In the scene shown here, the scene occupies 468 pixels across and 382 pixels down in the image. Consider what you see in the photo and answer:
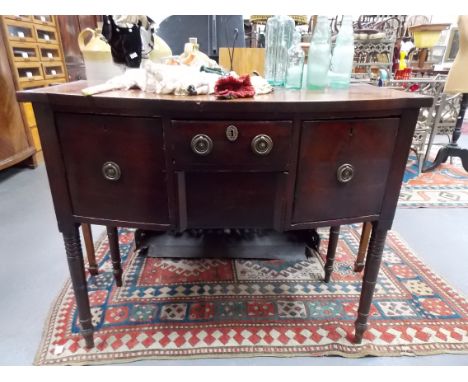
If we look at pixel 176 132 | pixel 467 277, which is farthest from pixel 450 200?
pixel 176 132

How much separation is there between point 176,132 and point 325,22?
550mm

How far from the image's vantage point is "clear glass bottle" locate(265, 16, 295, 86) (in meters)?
1.04

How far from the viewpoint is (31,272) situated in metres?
1.40

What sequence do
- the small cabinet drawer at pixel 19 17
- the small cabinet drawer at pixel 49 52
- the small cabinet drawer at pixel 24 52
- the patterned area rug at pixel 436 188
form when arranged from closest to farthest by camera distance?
the patterned area rug at pixel 436 188
the small cabinet drawer at pixel 19 17
the small cabinet drawer at pixel 24 52
the small cabinet drawer at pixel 49 52

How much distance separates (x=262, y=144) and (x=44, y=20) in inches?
120

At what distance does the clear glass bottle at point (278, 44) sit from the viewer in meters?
1.04

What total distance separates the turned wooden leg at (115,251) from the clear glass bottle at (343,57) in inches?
37.1

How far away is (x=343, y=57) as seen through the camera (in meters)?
0.97

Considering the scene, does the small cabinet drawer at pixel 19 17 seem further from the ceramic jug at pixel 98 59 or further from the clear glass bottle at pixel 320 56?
the clear glass bottle at pixel 320 56

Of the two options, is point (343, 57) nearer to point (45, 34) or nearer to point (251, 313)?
point (251, 313)

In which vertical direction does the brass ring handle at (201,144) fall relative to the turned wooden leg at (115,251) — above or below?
above

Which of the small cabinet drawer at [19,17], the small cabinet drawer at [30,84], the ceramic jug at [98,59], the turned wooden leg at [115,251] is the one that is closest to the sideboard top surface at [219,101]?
the ceramic jug at [98,59]

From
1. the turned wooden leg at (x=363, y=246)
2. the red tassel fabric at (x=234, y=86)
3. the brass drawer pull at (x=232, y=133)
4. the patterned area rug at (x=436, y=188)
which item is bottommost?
the patterned area rug at (x=436, y=188)

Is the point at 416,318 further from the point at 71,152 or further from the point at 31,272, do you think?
the point at 31,272
